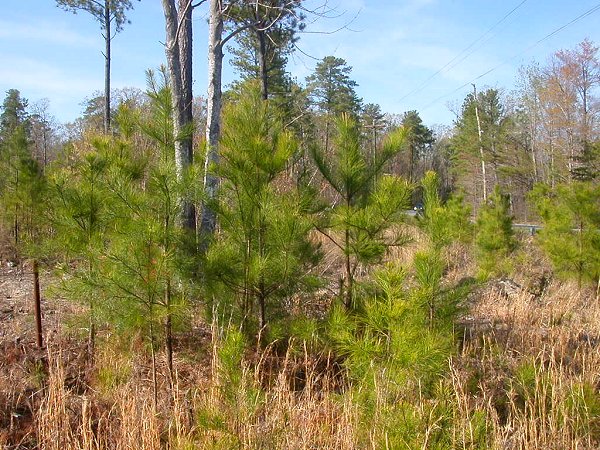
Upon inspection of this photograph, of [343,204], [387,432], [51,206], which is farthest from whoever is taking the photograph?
[51,206]

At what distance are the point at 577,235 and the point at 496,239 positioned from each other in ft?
5.28

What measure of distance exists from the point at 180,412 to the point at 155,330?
788 millimetres

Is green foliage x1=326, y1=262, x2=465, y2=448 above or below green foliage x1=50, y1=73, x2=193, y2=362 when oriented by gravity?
below

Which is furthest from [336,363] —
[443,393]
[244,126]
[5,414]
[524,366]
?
[5,414]

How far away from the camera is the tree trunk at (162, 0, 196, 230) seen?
215 inches

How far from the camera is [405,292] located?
13.5 feet

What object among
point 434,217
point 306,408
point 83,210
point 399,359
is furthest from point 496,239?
point 83,210

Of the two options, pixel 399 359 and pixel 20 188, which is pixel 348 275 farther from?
pixel 20 188

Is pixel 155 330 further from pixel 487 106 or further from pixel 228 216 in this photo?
pixel 487 106

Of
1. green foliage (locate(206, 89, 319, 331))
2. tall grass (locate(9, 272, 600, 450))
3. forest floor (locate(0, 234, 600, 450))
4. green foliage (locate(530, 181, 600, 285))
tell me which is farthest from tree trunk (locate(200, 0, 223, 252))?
green foliage (locate(530, 181, 600, 285))

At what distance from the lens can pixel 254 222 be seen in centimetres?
412

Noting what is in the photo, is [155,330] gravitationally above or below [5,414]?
above

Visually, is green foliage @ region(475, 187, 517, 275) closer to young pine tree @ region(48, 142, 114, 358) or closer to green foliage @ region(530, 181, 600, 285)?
green foliage @ region(530, 181, 600, 285)

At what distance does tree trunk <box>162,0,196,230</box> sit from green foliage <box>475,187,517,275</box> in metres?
5.62
